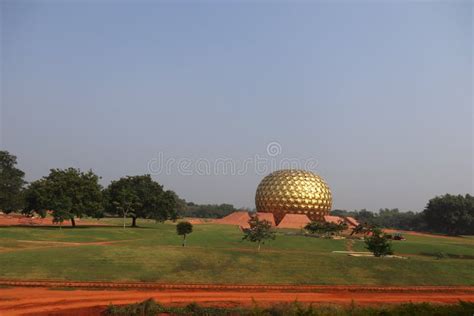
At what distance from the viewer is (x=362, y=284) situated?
24516mm

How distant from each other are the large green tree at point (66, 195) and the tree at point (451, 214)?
238ft

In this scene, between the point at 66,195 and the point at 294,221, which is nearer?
the point at 66,195

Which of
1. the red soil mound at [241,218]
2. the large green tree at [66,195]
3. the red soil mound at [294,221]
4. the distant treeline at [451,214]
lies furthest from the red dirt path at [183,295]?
the distant treeline at [451,214]

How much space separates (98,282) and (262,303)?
9025 mm

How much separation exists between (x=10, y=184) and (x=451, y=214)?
82614mm

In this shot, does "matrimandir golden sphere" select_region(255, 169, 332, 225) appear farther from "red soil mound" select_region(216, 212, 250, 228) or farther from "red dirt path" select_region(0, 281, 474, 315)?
"red dirt path" select_region(0, 281, 474, 315)

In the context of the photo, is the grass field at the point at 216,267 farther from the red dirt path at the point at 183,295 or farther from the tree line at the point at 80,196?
the tree line at the point at 80,196

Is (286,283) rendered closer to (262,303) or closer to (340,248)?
(262,303)

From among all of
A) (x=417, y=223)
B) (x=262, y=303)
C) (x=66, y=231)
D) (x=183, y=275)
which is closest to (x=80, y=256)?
(x=183, y=275)

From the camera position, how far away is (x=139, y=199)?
59.5 metres

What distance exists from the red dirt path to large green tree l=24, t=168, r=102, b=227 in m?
28.8

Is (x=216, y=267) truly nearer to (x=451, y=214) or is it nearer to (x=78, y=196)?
(x=78, y=196)

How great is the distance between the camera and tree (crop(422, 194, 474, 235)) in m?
88.1

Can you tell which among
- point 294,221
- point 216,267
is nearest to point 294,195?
point 294,221
